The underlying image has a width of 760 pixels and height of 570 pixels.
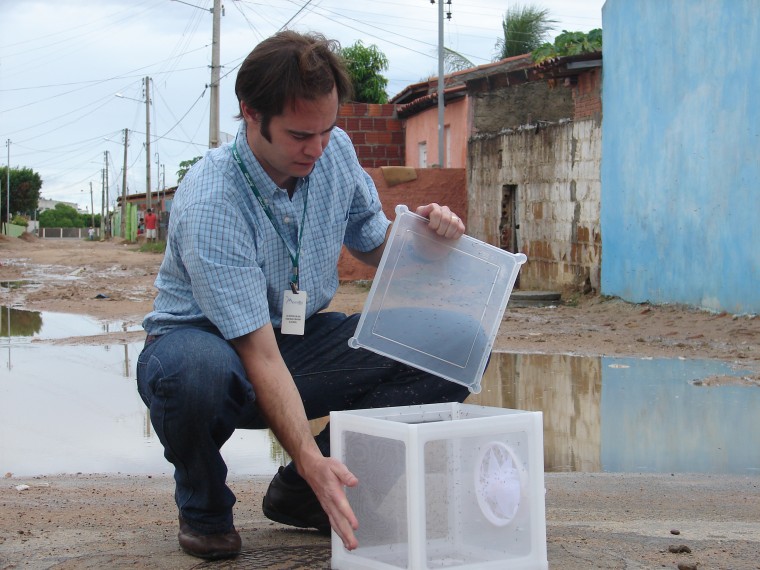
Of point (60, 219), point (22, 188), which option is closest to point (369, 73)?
point (22, 188)

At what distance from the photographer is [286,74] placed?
104 inches

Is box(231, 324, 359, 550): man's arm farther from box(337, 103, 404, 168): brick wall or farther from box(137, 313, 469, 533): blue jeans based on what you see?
box(337, 103, 404, 168): brick wall

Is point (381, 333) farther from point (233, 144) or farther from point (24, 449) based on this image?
point (24, 449)

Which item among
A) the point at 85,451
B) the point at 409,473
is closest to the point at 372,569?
the point at 409,473

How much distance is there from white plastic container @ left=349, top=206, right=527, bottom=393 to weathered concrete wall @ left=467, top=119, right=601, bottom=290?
30.6 feet

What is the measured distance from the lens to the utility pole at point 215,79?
2498cm

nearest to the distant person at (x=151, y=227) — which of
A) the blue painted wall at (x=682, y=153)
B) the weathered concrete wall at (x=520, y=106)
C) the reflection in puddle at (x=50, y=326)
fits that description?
the weathered concrete wall at (x=520, y=106)

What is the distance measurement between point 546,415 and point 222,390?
3.35m

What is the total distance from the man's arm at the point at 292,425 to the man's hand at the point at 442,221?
1.80ft

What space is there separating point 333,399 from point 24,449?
8.03 ft

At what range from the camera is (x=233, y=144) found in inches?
115

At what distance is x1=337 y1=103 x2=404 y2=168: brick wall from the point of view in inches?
789

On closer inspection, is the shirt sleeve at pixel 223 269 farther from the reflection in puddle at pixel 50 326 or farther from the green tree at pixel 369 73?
the green tree at pixel 369 73

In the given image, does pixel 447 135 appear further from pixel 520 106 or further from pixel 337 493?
pixel 337 493
